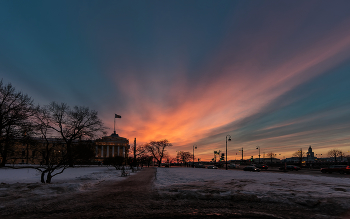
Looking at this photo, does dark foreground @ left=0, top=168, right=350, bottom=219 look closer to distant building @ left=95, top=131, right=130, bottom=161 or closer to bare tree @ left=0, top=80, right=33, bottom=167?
bare tree @ left=0, top=80, right=33, bottom=167

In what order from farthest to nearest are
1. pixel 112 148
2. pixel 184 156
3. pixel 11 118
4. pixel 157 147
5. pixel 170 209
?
pixel 184 156 → pixel 112 148 → pixel 157 147 → pixel 11 118 → pixel 170 209

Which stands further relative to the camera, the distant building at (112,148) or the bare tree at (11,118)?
the distant building at (112,148)

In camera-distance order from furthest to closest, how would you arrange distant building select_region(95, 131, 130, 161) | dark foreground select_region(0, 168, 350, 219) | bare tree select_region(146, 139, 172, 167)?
distant building select_region(95, 131, 130, 161), bare tree select_region(146, 139, 172, 167), dark foreground select_region(0, 168, 350, 219)

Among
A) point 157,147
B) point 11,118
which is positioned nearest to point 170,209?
point 11,118

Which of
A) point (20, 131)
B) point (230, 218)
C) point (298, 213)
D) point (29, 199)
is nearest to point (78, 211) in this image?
point (29, 199)

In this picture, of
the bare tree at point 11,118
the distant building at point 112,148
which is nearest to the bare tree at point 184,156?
the distant building at point 112,148

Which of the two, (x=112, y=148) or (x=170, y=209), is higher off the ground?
(x=170, y=209)

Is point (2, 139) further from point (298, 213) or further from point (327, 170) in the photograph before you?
point (327, 170)

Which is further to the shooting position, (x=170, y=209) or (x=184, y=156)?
(x=184, y=156)

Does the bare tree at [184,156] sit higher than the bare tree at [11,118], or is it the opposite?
the bare tree at [11,118]

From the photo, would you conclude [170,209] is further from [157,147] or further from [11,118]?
[157,147]

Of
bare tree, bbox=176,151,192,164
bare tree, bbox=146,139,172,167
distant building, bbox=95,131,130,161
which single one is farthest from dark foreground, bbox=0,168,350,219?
bare tree, bbox=176,151,192,164

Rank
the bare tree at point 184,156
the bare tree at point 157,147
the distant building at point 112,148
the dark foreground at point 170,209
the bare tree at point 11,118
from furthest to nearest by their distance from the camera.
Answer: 1. the bare tree at point 184,156
2. the distant building at point 112,148
3. the bare tree at point 157,147
4. the bare tree at point 11,118
5. the dark foreground at point 170,209

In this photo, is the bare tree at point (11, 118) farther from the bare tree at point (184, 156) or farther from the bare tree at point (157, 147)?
the bare tree at point (184, 156)
